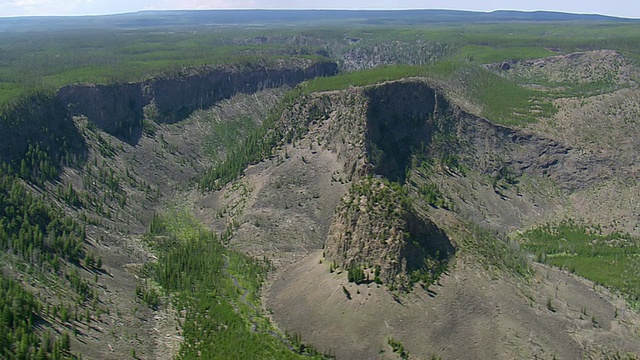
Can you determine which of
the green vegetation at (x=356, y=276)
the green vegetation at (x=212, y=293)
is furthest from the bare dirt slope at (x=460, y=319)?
the green vegetation at (x=212, y=293)

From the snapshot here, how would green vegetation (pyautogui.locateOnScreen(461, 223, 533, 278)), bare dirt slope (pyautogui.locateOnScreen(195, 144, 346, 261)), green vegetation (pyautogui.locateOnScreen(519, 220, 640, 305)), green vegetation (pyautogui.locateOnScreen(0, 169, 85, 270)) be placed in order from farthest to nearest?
bare dirt slope (pyautogui.locateOnScreen(195, 144, 346, 261)) → green vegetation (pyautogui.locateOnScreen(519, 220, 640, 305)) → green vegetation (pyautogui.locateOnScreen(461, 223, 533, 278)) → green vegetation (pyautogui.locateOnScreen(0, 169, 85, 270))

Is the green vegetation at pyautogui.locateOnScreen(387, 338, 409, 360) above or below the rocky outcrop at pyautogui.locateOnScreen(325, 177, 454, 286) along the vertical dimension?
below

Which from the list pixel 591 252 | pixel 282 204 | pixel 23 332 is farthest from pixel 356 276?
pixel 591 252

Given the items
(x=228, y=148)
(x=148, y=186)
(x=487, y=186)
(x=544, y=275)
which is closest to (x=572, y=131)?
(x=487, y=186)

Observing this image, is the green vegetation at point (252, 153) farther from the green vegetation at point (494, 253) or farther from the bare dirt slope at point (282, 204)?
the green vegetation at point (494, 253)

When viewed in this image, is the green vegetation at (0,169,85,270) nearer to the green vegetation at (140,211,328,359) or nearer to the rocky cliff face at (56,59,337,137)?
the green vegetation at (140,211,328,359)

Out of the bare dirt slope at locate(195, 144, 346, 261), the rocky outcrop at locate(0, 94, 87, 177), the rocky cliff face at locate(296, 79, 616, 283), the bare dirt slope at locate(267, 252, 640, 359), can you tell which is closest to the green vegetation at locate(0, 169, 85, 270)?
the rocky outcrop at locate(0, 94, 87, 177)
